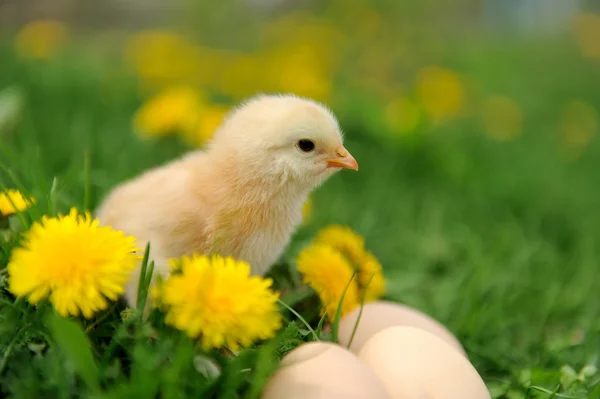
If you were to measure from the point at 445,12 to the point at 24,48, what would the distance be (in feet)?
11.2

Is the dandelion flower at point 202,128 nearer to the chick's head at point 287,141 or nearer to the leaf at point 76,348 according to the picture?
the chick's head at point 287,141

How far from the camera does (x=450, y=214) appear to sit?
6.65ft

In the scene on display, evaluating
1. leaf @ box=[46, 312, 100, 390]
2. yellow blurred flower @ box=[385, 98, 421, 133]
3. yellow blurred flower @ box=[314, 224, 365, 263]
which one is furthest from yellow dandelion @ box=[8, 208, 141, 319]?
yellow blurred flower @ box=[385, 98, 421, 133]

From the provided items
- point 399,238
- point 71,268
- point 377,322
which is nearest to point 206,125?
point 399,238

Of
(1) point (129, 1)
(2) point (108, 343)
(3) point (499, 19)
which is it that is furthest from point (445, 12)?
(2) point (108, 343)

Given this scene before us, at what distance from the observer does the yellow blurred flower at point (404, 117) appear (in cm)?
226

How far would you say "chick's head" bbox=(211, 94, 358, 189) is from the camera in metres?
0.94

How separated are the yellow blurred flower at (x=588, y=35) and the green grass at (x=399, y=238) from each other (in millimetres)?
1895

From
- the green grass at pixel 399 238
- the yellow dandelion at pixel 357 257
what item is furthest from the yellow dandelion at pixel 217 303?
the yellow dandelion at pixel 357 257

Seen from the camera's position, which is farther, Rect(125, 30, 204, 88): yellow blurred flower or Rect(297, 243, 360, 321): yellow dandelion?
Rect(125, 30, 204, 88): yellow blurred flower

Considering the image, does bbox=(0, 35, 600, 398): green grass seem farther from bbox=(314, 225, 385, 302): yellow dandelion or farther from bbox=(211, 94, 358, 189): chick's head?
bbox=(211, 94, 358, 189): chick's head

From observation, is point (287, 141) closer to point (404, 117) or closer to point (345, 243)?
point (345, 243)

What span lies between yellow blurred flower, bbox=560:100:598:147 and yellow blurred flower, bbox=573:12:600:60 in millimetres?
1412

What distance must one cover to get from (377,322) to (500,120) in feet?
7.27
